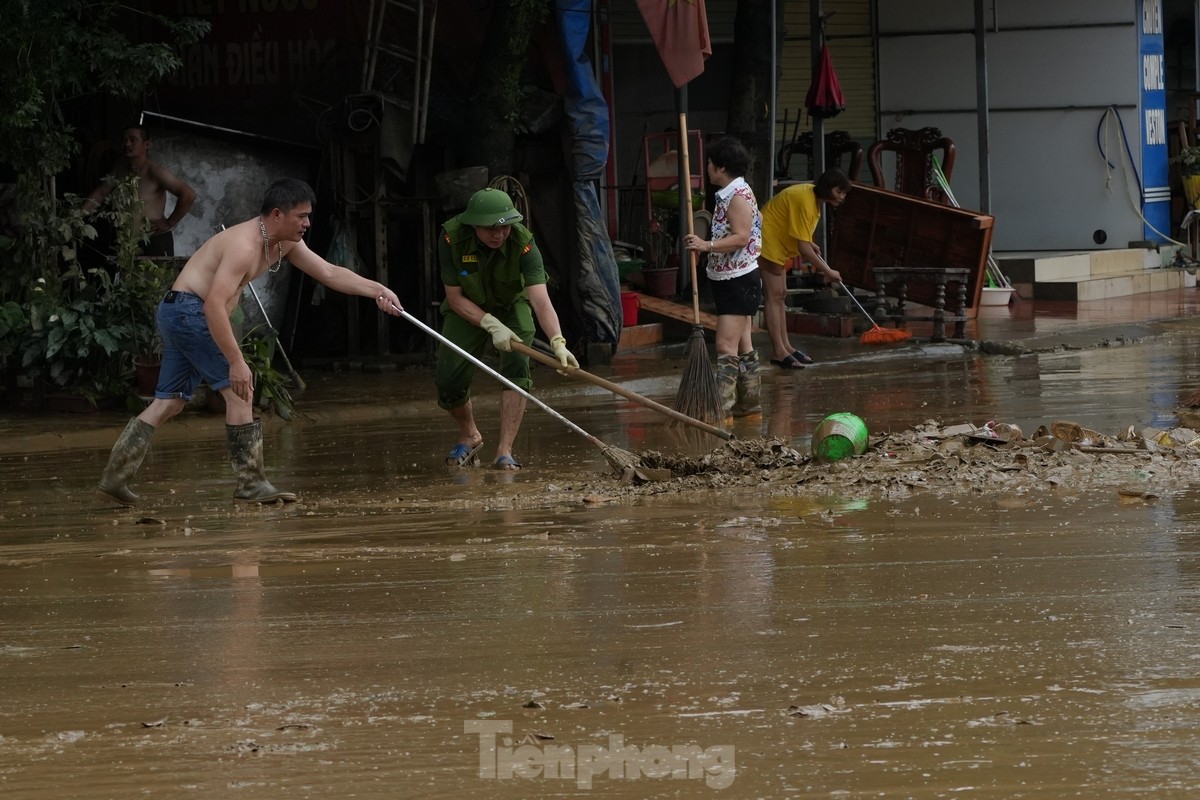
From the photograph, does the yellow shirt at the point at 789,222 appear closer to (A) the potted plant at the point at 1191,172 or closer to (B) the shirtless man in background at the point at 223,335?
(B) the shirtless man in background at the point at 223,335

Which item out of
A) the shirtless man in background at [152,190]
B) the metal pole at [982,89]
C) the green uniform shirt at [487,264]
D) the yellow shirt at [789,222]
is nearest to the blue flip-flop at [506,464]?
the green uniform shirt at [487,264]

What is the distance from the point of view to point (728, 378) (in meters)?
9.85

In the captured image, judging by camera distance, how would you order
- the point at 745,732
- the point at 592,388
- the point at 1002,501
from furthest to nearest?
the point at 592,388, the point at 1002,501, the point at 745,732

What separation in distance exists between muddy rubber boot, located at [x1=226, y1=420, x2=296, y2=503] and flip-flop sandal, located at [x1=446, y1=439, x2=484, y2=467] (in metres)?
1.22

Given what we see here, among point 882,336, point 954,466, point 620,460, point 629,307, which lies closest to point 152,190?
point 629,307

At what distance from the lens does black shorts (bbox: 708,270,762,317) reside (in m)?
9.84

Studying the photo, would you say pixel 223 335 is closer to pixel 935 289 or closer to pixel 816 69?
pixel 935 289

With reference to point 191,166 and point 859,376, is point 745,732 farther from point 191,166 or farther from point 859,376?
point 191,166

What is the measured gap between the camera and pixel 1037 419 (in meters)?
8.92

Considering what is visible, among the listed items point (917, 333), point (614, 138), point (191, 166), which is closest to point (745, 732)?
point (191, 166)

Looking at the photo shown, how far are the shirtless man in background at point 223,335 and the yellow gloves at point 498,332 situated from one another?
1.07 m

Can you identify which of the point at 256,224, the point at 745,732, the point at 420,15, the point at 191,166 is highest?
the point at 420,15

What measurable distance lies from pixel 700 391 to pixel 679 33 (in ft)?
14.4

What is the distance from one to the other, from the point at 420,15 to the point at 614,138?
17.4 ft
